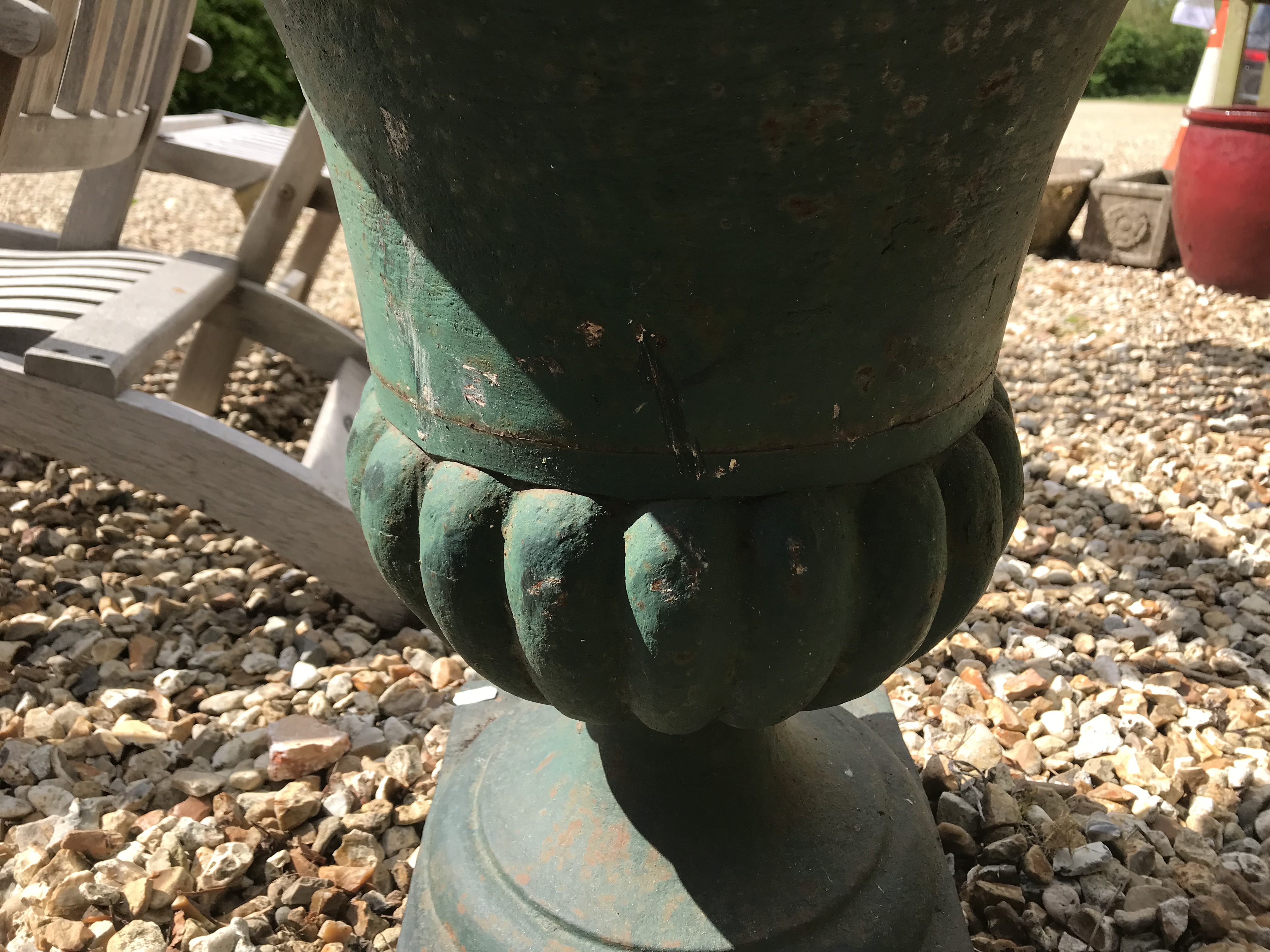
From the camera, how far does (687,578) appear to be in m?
0.92

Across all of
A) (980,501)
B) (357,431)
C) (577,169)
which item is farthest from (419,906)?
(577,169)

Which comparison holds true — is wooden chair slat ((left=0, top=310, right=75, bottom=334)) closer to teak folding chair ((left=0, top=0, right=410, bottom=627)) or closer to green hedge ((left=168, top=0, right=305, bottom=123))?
teak folding chair ((left=0, top=0, right=410, bottom=627))

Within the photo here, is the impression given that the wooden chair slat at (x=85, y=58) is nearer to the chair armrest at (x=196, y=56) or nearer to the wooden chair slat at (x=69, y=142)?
the wooden chair slat at (x=69, y=142)

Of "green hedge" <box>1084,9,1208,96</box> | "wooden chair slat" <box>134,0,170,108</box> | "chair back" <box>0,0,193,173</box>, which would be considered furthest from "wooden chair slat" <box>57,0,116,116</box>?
"green hedge" <box>1084,9,1208,96</box>

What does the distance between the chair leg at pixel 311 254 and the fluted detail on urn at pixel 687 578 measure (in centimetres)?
262

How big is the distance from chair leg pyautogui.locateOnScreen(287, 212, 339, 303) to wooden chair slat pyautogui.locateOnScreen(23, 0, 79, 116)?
1.36 m

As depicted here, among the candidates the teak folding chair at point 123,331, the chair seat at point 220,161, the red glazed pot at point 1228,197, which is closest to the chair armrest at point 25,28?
the teak folding chair at point 123,331

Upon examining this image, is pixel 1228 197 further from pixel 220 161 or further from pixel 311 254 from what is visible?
pixel 220 161

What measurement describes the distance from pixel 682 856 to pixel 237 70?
8.19m

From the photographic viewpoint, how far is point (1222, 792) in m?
1.72

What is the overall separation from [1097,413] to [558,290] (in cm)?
296

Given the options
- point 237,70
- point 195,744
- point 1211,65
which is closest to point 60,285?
point 195,744

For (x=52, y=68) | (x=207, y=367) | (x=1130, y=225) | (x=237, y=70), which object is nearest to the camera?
(x=52, y=68)

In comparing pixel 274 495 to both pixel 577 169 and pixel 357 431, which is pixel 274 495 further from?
pixel 577 169
